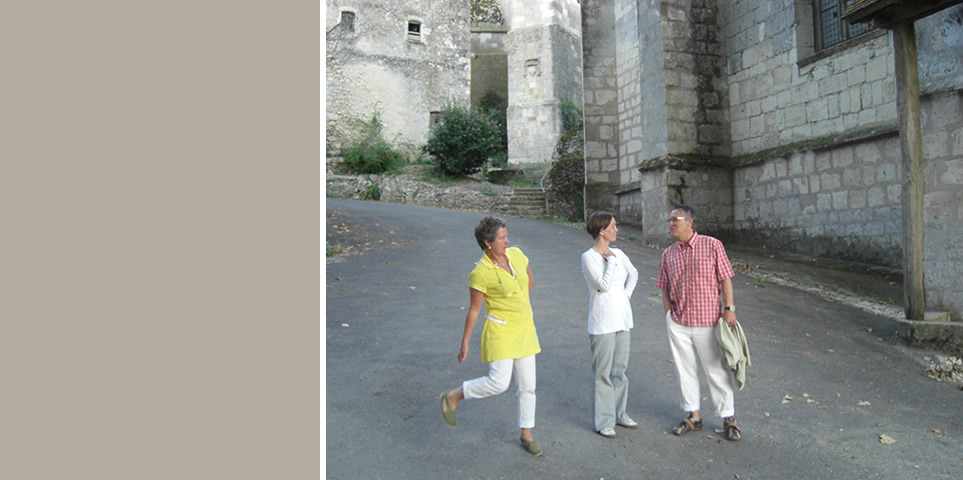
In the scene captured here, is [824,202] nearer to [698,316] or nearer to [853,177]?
[853,177]

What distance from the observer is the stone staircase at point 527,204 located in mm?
20766

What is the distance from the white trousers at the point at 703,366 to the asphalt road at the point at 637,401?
0.72ft

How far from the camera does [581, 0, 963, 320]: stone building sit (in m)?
9.60

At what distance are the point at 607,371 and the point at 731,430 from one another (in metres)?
0.87

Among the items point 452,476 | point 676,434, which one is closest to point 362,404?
point 452,476

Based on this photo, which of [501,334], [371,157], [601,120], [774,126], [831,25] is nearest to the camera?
[501,334]

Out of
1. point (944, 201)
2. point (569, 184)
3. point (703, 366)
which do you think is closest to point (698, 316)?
point (703, 366)

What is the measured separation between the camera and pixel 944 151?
677 centimetres

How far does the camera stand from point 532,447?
410cm

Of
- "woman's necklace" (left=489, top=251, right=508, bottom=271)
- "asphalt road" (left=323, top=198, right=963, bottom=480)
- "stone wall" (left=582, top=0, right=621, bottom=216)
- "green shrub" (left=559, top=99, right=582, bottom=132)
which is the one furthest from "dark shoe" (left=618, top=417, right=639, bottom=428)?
"green shrub" (left=559, top=99, right=582, bottom=132)

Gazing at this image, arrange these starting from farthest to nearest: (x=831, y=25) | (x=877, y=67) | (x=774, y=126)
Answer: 1. (x=774, y=126)
2. (x=831, y=25)
3. (x=877, y=67)

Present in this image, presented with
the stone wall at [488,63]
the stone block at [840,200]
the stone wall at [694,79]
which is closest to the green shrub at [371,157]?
the stone wall at [488,63]

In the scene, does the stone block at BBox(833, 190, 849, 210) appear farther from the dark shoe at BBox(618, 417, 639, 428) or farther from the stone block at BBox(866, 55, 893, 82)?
the dark shoe at BBox(618, 417, 639, 428)

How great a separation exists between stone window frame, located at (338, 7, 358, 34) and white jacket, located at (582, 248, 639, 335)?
26.2 m
